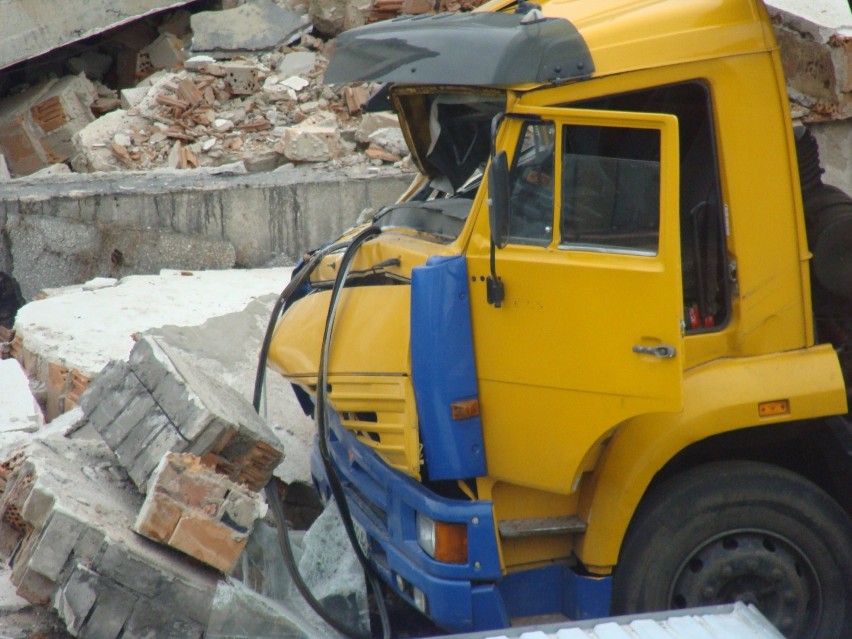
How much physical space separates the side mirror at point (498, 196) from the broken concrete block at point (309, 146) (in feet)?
24.0

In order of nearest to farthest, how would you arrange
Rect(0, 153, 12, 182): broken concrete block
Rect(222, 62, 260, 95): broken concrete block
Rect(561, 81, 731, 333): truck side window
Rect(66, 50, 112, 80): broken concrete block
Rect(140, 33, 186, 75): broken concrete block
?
Rect(561, 81, 731, 333): truck side window
Rect(0, 153, 12, 182): broken concrete block
Rect(222, 62, 260, 95): broken concrete block
Rect(140, 33, 186, 75): broken concrete block
Rect(66, 50, 112, 80): broken concrete block

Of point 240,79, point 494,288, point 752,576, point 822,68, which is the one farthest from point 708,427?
point 240,79

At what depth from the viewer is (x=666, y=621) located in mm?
2982

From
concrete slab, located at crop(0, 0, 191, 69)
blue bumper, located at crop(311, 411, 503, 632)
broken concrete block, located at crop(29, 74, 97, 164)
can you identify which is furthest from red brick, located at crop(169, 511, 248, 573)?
concrete slab, located at crop(0, 0, 191, 69)

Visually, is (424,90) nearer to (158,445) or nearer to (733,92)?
(733,92)

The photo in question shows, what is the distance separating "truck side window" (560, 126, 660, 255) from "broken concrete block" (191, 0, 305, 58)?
987 cm

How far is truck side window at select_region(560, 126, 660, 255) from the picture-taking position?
Result: 334 centimetres

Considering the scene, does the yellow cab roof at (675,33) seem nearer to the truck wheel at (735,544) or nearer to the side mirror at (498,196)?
the side mirror at (498,196)

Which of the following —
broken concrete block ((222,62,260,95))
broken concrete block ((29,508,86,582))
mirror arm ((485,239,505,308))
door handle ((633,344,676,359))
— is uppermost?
mirror arm ((485,239,505,308))

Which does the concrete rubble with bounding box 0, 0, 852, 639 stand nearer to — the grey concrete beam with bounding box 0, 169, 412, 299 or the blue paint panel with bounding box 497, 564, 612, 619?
the grey concrete beam with bounding box 0, 169, 412, 299

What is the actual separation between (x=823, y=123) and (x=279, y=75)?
8.65m

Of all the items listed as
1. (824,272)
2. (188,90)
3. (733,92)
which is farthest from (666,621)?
(188,90)

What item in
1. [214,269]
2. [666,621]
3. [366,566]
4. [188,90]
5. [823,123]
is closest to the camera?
[666,621]

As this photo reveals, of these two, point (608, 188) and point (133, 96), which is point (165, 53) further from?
point (608, 188)
